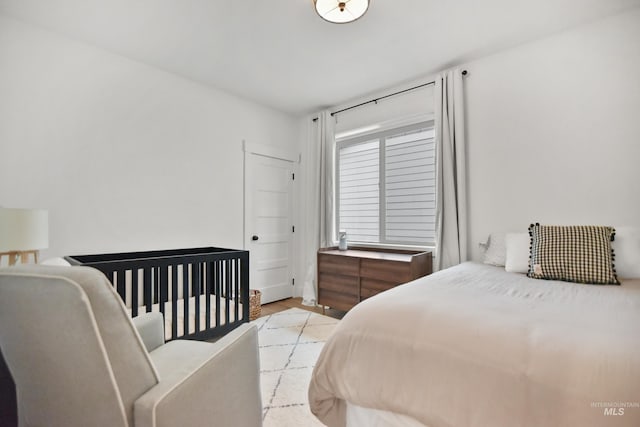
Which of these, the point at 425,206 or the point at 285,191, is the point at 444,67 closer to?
the point at 425,206

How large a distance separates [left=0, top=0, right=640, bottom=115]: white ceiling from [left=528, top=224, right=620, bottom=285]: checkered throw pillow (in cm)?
162

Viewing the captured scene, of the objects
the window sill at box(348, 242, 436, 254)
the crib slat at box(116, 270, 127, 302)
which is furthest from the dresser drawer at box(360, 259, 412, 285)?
the crib slat at box(116, 270, 127, 302)

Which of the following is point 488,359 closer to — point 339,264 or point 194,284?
point 194,284

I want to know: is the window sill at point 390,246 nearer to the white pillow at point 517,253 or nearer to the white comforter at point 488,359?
the white pillow at point 517,253

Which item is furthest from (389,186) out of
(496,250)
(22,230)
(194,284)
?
(22,230)

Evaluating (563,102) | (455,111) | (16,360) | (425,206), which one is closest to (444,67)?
(455,111)

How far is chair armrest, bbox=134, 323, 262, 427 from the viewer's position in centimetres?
80

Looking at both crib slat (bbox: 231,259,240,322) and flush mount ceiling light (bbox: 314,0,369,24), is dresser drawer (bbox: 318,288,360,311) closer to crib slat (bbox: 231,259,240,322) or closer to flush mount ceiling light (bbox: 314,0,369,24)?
crib slat (bbox: 231,259,240,322)

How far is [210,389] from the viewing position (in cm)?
99

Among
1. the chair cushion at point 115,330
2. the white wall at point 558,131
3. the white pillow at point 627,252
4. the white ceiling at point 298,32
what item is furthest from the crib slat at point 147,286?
the white pillow at point 627,252

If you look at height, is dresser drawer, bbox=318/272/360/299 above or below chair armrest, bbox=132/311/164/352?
below

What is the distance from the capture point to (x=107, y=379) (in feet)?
2.44

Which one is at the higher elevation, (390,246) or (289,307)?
(390,246)

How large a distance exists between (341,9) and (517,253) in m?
2.14
